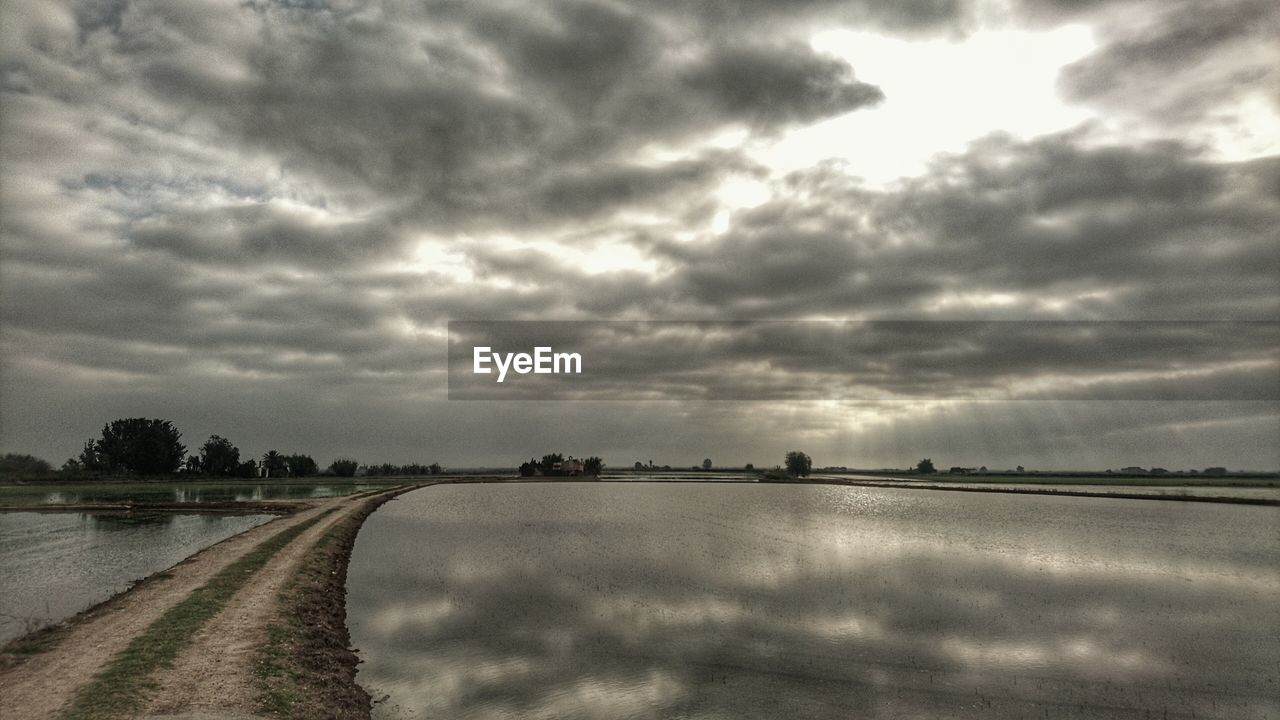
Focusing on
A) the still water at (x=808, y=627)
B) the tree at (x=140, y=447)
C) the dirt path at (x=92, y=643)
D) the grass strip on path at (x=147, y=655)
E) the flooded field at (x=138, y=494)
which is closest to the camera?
the grass strip on path at (x=147, y=655)

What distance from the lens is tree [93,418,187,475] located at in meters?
170

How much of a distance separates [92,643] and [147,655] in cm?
279

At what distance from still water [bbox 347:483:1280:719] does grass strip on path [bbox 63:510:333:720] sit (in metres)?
5.15

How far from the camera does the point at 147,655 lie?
19078 mm

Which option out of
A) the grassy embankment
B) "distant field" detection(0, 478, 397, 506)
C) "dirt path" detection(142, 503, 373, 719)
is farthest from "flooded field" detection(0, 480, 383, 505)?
"dirt path" detection(142, 503, 373, 719)

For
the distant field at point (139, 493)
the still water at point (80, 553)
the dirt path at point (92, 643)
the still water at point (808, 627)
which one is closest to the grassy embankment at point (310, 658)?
the still water at point (808, 627)

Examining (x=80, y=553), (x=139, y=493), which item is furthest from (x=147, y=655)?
(x=139, y=493)

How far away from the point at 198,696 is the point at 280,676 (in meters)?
2.23

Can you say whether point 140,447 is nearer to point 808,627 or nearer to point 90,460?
point 90,460

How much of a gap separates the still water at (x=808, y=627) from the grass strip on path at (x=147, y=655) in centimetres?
515

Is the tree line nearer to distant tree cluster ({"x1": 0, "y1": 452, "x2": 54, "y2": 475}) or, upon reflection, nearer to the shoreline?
distant tree cluster ({"x1": 0, "y1": 452, "x2": 54, "y2": 475})

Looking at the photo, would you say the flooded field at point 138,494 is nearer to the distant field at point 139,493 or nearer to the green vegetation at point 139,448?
the distant field at point 139,493

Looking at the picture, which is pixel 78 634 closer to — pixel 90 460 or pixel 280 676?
pixel 280 676

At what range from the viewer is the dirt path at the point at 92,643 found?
52.9ft
